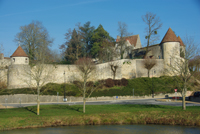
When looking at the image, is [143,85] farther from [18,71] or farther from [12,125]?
[12,125]

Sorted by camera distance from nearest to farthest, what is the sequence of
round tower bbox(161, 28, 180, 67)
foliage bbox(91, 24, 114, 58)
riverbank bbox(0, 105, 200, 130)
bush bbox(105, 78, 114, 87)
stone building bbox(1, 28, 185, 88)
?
1. riverbank bbox(0, 105, 200, 130)
2. bush bbox(105, 78, 114, 87)
3. stone building bbox(1, 28, 185, 88)
4. round tower bbox(161, 28, 180, 67)
5. foliage bbox(91, 24, 114, 58)

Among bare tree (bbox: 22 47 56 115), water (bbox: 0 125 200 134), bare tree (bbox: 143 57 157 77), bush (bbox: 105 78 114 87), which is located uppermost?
bare tree (bbox: 143 57 157 77)

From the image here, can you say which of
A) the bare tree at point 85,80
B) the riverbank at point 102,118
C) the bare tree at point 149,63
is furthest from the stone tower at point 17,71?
the bare tree at point 149,63

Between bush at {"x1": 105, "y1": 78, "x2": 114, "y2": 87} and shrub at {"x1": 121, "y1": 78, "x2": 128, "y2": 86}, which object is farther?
shrub at {"x1": 121, "y1": 78, "x2": 128, "y2": 86}

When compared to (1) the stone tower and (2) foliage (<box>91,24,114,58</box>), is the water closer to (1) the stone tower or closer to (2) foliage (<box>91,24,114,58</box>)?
(1) the stone tower

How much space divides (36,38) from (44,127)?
31.2 meters

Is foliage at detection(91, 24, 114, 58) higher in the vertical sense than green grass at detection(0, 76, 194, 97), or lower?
higher

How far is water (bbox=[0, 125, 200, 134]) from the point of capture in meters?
16.2

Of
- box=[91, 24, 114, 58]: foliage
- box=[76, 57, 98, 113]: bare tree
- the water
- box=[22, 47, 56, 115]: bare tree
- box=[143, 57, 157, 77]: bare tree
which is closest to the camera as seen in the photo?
the water

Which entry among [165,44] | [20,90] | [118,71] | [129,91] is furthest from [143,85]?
[20,90]

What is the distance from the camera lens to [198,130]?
54.0 ft

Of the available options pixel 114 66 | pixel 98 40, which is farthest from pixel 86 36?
pixel 114 66

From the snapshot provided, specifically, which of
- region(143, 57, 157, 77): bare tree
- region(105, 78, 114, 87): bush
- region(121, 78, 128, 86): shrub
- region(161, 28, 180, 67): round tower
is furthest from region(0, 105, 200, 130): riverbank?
region(161, 28, 180, 67): round tower

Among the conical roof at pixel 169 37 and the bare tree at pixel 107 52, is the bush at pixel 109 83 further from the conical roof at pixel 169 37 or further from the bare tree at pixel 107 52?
the conical roof at pixel 169 37
